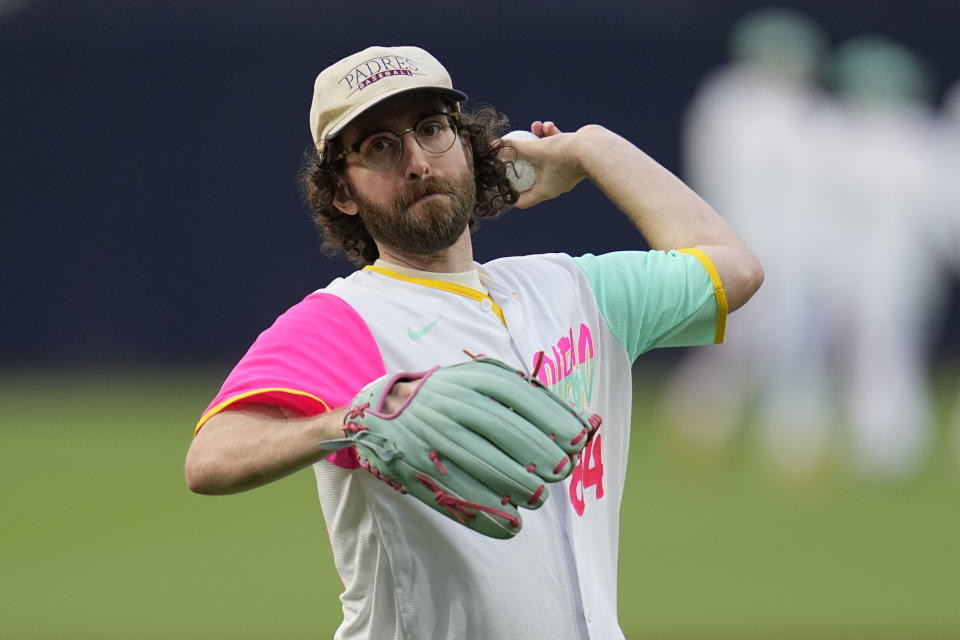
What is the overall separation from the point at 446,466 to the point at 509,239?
1108 centimetres

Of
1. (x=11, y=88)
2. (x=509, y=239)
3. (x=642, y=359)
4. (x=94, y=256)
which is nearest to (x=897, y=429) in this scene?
(x=642, y=359)

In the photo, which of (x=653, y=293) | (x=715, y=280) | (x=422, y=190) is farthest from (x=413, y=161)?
(x=715, y=280)

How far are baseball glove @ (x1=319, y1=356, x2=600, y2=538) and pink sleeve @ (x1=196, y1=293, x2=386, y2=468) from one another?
0.20 m

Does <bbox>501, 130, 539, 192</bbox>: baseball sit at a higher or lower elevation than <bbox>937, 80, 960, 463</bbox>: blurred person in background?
lower

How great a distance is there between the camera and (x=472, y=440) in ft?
7.28

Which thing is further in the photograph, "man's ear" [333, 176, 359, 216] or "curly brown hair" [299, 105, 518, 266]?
"curly brown hair" [299, 105, 518, 266]

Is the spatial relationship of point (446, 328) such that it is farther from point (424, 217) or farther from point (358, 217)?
point (358, 217)

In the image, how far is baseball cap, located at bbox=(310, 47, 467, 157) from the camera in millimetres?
2721

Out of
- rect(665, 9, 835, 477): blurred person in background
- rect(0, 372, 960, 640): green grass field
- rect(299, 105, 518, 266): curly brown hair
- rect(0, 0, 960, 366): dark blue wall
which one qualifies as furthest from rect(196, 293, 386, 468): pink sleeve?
rect(0, 0, 960, 366): dark blue wall

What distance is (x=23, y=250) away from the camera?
13398mm

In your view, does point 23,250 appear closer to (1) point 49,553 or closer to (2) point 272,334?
(1) point 49,553

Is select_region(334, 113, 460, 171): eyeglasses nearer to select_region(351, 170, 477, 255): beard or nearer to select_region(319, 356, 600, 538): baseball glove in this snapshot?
select_region(351, 170, 477, 255): beard

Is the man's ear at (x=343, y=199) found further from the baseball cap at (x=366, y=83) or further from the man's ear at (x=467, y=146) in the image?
the man's ear at (x=467, y=146)

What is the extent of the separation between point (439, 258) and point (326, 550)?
5.75m
